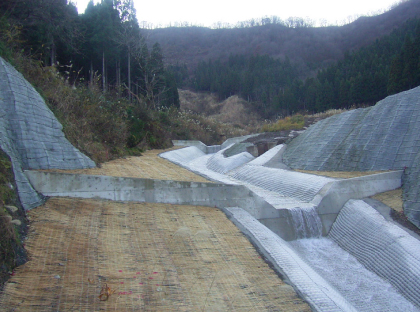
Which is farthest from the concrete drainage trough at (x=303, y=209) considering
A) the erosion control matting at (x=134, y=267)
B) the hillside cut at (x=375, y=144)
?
the hillside cut at (x=375, y=144)

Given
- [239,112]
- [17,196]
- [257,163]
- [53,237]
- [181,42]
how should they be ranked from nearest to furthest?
[53,237]
[17,196]
[257,163]
[239,112]
[181,42]

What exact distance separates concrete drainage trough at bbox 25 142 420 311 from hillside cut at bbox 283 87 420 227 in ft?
2.34

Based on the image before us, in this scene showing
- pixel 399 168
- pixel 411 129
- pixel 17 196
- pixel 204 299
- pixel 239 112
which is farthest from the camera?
pixel 239 112

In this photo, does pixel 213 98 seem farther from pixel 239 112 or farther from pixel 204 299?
pixel 204 299

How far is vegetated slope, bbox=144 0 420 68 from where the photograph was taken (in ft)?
297

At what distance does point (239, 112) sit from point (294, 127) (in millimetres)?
32840

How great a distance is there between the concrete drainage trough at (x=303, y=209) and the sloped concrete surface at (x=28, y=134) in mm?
505

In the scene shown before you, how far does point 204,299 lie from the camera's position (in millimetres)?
3818

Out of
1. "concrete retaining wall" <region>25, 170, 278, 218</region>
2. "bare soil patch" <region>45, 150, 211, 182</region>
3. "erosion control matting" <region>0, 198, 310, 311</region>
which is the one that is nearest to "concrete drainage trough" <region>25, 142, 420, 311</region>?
"concrete retaining wall" <region>25, 170, 278, 218</region>

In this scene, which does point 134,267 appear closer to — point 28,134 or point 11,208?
point 11,208

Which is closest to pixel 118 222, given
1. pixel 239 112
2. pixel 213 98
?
pixel 239 112

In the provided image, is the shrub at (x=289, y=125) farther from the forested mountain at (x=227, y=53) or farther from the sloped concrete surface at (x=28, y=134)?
the sloped concrete surface at (x=28, y=134)

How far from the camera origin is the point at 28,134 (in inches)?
264

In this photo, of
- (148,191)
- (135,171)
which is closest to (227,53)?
(135,171)
